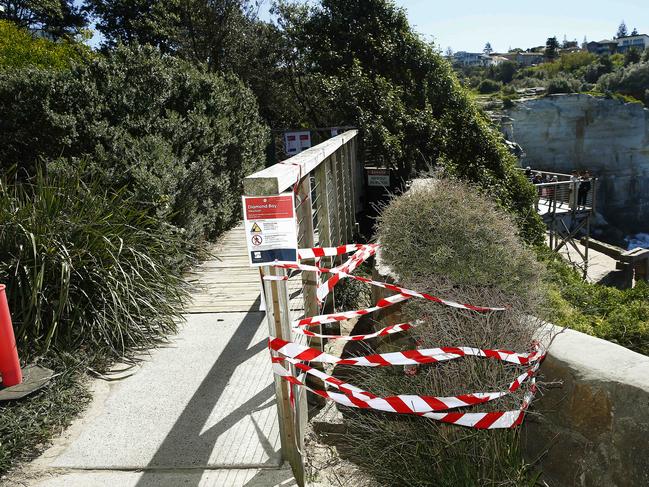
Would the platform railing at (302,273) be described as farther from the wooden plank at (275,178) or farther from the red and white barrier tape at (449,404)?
the red and white barrier tape at (449,404)

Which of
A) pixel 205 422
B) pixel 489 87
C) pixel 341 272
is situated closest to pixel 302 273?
pixel 341 272

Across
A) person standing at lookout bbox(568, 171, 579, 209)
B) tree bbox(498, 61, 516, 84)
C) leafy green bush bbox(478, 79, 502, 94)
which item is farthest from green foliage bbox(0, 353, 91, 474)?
tree bbox(498, 61, 516, 84)

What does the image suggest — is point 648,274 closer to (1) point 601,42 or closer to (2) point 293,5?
(2) point 293,5

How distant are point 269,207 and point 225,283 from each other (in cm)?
391

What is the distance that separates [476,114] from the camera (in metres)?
12.6

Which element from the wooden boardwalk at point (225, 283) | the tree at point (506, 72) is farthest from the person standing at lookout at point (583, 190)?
the tree at point (506, 72)

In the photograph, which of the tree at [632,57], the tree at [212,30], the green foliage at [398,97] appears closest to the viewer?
the green foliage at [398,97]

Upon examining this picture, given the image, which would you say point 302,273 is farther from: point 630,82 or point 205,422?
point 630,82

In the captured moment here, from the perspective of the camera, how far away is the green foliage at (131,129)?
6.44m

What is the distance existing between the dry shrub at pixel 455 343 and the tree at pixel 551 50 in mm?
130357

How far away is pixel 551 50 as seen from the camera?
4828 inches

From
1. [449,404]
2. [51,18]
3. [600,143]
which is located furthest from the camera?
[600,143]

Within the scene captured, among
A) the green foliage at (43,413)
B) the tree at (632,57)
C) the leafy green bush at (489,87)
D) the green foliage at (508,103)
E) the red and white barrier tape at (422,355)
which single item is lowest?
the green foliage at (43,413)

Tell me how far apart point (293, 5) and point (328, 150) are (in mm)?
11388
